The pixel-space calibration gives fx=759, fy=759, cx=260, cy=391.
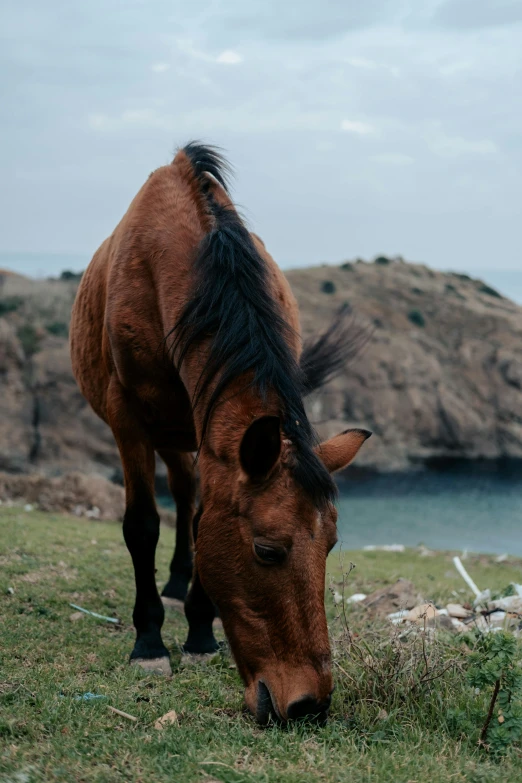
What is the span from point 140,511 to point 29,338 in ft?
107

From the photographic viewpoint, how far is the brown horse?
331cm

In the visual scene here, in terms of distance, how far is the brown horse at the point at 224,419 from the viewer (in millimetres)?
3309

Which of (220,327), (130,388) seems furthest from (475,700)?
(130,388)

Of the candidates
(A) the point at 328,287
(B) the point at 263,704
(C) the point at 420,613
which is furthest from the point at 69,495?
(A) the point at 328,287

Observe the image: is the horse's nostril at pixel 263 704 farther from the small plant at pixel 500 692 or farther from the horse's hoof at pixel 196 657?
the horse's hoof at pixel 196 657

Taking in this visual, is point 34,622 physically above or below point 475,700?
below

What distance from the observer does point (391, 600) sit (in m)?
6.08

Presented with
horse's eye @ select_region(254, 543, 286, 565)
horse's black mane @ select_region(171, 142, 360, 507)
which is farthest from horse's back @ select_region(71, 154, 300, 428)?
horse's eye @ select_region(254, 543, 286, 565)

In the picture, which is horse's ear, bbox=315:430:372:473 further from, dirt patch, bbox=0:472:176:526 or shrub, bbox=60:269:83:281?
shrub, bbox=60:269:83:281

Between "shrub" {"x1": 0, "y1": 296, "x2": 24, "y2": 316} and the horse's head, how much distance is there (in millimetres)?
35940

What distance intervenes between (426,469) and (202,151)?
3355 centimetres

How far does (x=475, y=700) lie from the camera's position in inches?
147

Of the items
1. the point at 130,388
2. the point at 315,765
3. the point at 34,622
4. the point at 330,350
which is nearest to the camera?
the point at 315,765

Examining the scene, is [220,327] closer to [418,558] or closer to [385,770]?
[385,770]
